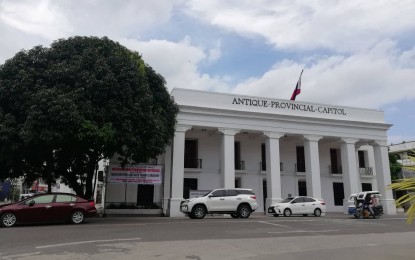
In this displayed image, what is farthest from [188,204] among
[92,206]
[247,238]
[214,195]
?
[247,238]

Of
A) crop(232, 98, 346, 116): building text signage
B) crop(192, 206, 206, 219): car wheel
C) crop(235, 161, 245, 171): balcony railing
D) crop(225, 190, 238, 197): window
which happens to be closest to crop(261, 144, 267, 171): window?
crop(235, 161, 245, 171): balcony railing

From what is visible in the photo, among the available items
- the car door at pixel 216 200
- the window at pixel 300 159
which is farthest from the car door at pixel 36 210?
the window at pixel 300 159

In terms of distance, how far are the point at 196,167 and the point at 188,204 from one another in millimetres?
9505

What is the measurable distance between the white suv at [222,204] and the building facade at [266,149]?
5.25 metres

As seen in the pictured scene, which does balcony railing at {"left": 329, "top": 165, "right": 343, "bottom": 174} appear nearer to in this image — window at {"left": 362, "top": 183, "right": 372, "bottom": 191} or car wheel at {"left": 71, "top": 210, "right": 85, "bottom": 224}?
window at {"left": 362, "top": 183, "right": 372, "bottom": 191}

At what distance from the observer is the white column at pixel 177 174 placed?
2470 centimetres

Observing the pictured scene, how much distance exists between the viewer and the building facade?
2653 cm

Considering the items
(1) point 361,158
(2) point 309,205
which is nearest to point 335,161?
(1) point 361,158

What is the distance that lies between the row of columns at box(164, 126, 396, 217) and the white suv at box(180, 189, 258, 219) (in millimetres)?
5225

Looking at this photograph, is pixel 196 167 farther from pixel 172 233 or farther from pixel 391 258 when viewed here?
pixel 391 258

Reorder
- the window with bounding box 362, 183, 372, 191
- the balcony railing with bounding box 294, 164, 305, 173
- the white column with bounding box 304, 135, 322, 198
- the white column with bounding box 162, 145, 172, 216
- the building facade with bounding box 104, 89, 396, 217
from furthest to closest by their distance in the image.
→ the window with bounding box 362, 183, 372, 191, the balcony railing with bounding box 294, 164, 305, 173, the white column with bounding box 304, 135, 322, 198, the building facade with bounding box 104, 89, 396, 217, the white column with bounding box 162, 145, 172, 216

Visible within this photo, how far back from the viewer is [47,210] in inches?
614

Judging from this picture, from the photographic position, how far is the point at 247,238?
11.7 meters

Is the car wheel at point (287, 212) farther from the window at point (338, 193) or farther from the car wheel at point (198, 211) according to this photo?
the window at point (338, 193)
